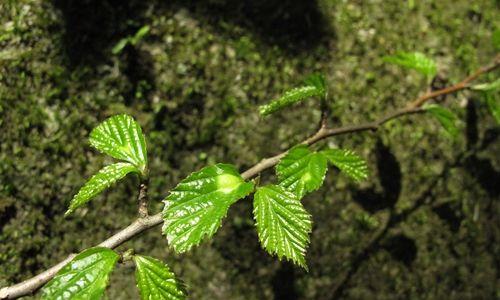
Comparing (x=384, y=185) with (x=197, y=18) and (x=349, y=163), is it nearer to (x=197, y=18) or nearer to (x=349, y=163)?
(x=349, y=163)

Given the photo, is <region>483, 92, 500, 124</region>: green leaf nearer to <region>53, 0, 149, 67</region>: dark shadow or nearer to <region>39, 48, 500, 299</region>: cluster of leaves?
<region>39, 48, 500, 299</region>: cluster of leaves

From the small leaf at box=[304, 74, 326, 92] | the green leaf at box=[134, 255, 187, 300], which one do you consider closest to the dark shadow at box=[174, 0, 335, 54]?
the small leaf at box=[304, 74, 326, 92]

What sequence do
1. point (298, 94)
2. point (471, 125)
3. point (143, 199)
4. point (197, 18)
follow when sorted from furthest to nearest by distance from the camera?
point (471, 125) → point (197, 18) → point (298, 94) → point (143, 199)

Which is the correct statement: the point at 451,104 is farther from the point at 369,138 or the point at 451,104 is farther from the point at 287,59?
the point at 287,59

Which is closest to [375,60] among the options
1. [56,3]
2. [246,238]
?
[246,238]

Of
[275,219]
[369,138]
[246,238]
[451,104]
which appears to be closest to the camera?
[275,219]

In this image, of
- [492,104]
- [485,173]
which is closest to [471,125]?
[485,173]
